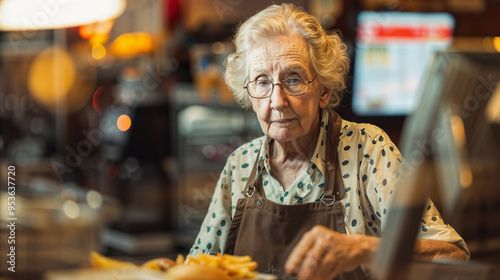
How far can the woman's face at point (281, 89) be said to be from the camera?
1.53 meters

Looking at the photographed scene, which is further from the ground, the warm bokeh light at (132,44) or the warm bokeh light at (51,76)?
the warm bokeh light at (132,44)

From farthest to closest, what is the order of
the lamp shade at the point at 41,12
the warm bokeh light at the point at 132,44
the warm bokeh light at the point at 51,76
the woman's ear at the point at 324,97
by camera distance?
the warm bokeh light at the point at 132,44
the warm bokeh light at the point at 51,76
the lamp shade at the point at 41,12
the woman's ear at the point at 324,97

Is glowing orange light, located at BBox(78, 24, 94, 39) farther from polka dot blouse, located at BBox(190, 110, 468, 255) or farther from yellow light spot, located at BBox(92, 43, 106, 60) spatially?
polka dot blouse, located at BBox(190, 110, 468, 255)

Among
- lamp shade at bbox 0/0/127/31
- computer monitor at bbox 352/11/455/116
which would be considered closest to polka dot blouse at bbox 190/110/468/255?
lamp shade at bbox 0/0/127/31

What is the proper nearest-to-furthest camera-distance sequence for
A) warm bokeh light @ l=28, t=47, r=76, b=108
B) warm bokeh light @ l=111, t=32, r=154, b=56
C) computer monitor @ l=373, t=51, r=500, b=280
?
computer monitor @ l=373, t=51, r=500, b=280 < warm bokeh light @ l=28, t=47, r=76, b=108 < warm bokeh light @ l=111, t=32, r=154, b=56

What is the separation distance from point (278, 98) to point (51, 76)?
415cm

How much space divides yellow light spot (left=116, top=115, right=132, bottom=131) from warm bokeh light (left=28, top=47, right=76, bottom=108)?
508 millimetres

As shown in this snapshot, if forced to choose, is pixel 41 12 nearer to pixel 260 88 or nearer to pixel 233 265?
pixel 260 88

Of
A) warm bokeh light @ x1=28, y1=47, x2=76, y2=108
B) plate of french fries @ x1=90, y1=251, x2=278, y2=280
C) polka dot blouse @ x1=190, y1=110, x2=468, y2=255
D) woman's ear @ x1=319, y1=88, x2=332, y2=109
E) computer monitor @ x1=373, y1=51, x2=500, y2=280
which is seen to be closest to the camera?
computer monitor @ x1=373, y1=51, x2=500, y2=280

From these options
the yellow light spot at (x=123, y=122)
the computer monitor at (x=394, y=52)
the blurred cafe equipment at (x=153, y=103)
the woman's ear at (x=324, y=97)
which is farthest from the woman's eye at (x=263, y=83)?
the yellow light spot at (x=123, y=122)

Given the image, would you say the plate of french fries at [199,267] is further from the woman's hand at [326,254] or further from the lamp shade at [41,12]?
the lamp shade at [41,12]

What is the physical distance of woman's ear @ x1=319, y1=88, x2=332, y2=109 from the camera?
162 cm

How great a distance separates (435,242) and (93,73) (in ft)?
14.1

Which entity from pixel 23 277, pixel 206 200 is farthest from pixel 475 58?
pixel 206 200
